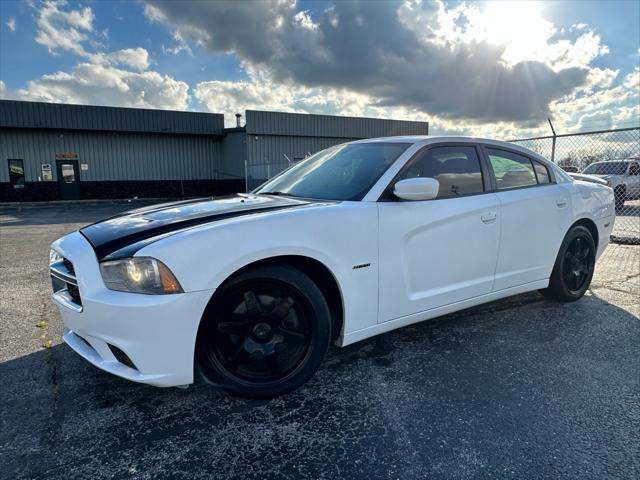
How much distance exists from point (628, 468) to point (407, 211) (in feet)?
5.66

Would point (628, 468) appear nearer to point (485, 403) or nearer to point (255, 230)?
point (485, 403)

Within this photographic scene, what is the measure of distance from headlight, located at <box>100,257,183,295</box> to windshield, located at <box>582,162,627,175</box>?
16.2 metres

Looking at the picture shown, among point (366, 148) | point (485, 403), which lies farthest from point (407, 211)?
point (485, 403)

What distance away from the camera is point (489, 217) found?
128 inches

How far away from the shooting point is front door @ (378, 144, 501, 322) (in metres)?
2.74

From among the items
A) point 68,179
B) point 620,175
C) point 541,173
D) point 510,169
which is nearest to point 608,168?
point 620,175

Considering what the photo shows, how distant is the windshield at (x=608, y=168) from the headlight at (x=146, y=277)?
16205 millimetres

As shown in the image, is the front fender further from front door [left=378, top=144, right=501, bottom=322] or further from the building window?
the building window

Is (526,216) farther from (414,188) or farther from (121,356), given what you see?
(121,356)

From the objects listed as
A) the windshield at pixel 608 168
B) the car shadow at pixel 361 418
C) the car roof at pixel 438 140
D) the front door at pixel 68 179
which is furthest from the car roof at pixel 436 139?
the front door at pixel 68 179

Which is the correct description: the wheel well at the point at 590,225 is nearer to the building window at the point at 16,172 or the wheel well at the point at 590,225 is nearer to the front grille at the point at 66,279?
the front grille at the point at 66,279

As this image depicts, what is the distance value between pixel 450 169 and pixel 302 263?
1.50 meters

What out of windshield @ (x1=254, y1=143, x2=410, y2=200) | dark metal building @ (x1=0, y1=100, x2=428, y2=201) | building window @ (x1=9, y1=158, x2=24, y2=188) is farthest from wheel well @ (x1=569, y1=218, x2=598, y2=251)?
building window @ (x1=9, y1=158, x2=24, y2=188)

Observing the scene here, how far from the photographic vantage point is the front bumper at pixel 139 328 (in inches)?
80.7
